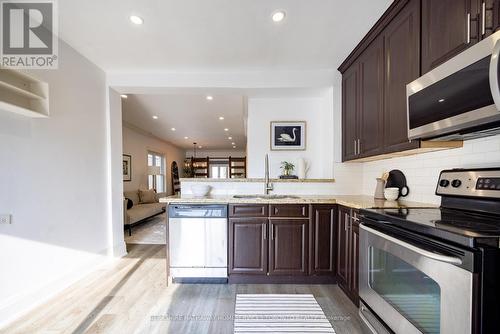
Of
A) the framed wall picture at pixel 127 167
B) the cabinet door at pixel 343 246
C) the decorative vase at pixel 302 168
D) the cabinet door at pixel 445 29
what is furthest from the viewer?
the framed wall picture at pixel 127 167

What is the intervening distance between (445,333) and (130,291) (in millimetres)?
2552

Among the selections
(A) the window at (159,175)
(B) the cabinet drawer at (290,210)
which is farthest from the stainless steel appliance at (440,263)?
(A) the window at (159,175)

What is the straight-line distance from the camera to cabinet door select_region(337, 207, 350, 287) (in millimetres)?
2197

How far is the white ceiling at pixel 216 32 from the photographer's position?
1.87 m

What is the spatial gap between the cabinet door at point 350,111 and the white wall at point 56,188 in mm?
3173

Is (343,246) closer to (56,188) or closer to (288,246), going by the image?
(288,246)

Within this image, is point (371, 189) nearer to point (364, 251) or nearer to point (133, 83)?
point (364, 251)

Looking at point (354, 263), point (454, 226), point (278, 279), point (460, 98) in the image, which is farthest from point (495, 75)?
point (278, 279)

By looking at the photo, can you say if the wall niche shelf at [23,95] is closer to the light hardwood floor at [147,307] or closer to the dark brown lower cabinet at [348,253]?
the light hardwood floor at [147,307]

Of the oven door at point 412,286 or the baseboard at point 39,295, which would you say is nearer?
the oven door at point 412,286

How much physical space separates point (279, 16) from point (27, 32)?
89.8 inches

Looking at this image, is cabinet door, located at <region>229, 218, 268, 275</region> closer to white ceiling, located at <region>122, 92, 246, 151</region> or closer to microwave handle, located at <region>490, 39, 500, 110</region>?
microwave handle, located at <region>490, 39, 500, 110</region>

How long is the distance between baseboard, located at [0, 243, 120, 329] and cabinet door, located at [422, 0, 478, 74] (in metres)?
3.67

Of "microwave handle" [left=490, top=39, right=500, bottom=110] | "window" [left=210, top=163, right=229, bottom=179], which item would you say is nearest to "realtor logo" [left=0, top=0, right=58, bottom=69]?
"microwave handle" [left=490, top=39, right=500, bottom=110]
